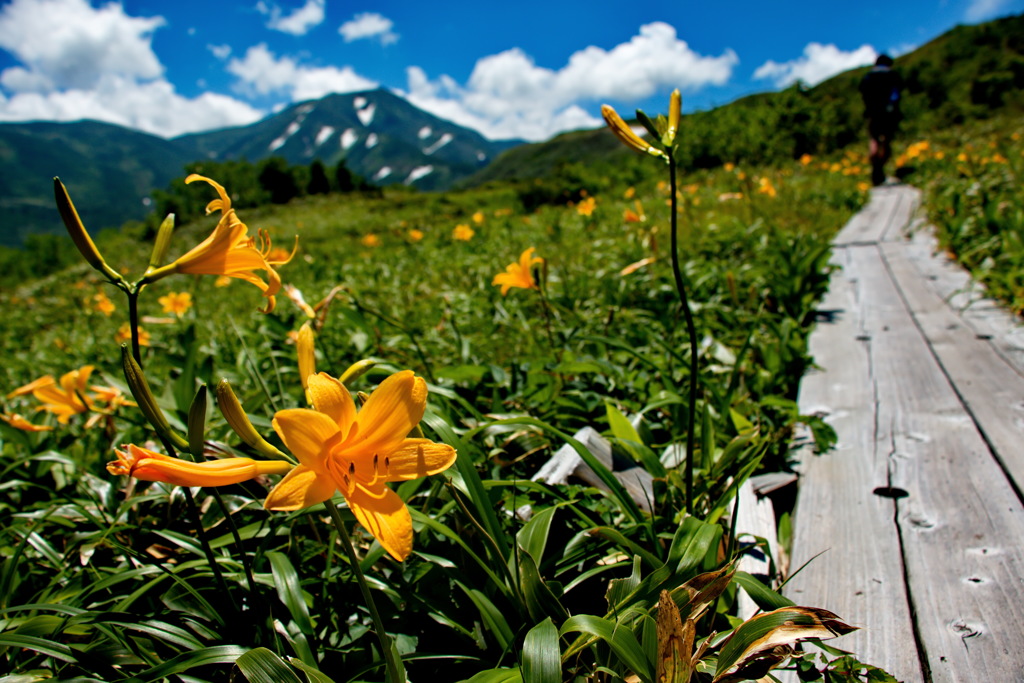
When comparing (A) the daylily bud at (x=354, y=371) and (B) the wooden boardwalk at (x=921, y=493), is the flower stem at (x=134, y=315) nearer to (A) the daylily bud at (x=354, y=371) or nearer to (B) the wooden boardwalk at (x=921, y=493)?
(A) the daylily bud at (x=354, y=371)

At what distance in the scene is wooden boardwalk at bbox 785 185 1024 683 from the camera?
3.19ft

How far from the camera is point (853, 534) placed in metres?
1.26

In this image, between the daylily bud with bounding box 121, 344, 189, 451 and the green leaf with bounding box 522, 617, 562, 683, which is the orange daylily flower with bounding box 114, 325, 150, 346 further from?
the green leaf with bounding box 522, 617, 562, 683

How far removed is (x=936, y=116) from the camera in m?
17.5

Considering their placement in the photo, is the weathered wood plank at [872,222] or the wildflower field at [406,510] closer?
the wildflower field at [406,510]

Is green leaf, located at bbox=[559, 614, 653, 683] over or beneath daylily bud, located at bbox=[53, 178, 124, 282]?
beneath

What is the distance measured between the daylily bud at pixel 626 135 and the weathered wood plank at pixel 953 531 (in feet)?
3.30

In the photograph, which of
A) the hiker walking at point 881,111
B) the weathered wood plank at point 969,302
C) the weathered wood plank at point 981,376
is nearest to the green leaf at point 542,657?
the weathered wood plank at point 981,376

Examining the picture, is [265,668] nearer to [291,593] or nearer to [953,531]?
[291,593]

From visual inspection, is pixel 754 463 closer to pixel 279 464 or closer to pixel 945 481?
pixel 945 481

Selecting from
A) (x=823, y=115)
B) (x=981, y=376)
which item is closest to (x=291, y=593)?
(x=981, y=376)

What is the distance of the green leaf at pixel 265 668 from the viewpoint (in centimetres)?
74

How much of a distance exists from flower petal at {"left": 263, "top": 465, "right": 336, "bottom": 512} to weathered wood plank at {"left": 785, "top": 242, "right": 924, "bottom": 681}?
39.5 inches

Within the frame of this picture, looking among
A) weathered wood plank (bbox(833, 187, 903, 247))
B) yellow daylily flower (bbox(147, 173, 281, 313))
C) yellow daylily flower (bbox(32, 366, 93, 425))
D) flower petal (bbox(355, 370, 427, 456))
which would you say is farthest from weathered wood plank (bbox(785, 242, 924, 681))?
weathered wood plank (bbox(833, 187, 903, 247))
